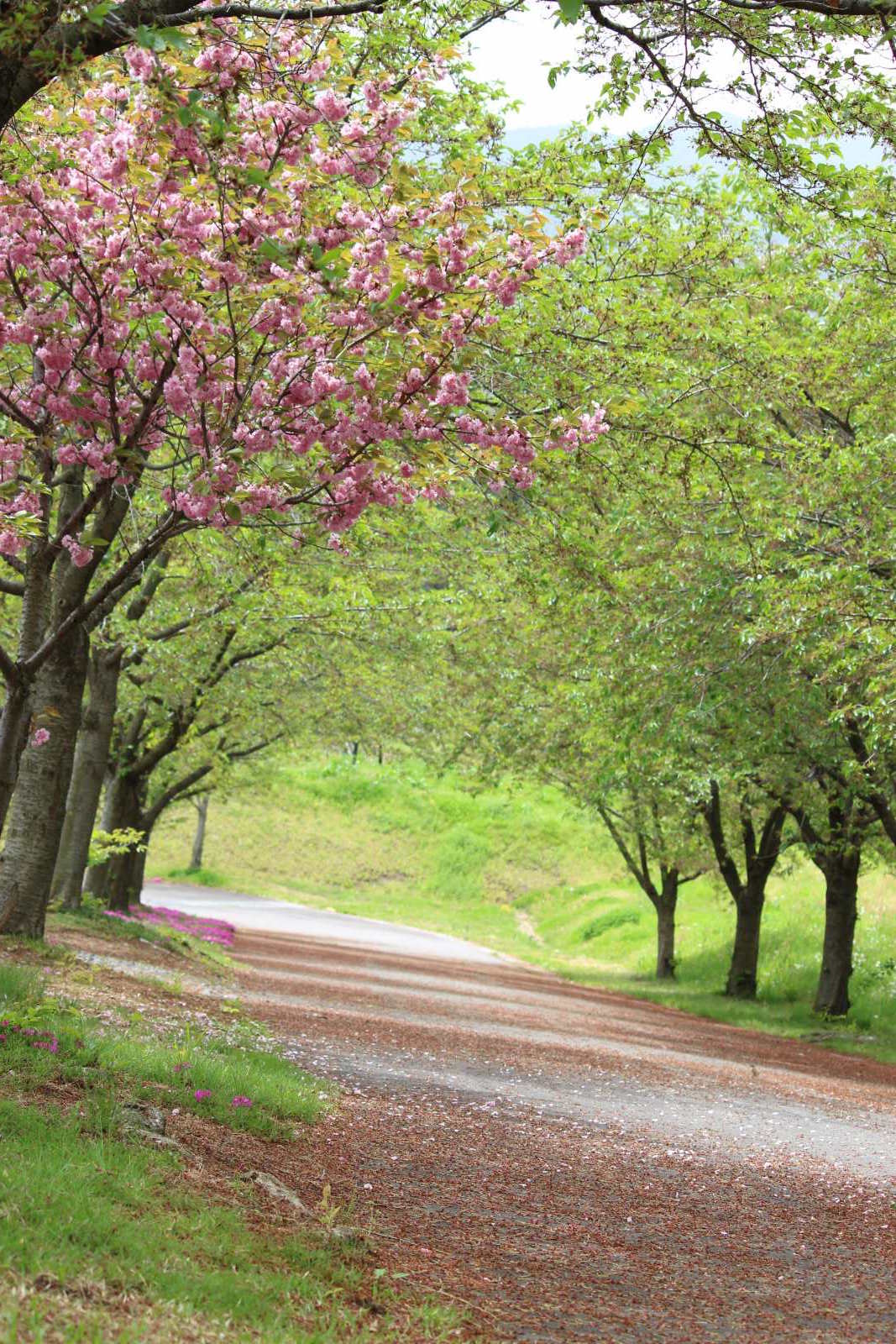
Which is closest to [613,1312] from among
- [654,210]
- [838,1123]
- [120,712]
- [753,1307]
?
[753,1307]

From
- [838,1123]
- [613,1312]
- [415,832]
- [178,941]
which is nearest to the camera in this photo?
[613,1312]

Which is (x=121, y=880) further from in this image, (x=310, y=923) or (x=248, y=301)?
(x=248, y=301)

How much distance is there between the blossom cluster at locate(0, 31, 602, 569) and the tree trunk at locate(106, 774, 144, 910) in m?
17.7

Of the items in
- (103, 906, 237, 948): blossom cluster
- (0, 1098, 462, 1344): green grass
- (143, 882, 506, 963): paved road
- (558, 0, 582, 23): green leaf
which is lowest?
(143, 882, 506, 963): paved road

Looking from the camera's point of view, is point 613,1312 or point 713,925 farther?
point 713,925

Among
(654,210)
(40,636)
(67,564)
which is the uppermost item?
(654,210)

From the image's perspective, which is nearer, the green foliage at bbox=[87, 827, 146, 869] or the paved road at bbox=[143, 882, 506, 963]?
the green foliage at bbox=[87, 827, 146, 869]

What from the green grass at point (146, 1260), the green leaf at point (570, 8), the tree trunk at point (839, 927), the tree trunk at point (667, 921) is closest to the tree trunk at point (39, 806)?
the green grass at point (146, 1260)

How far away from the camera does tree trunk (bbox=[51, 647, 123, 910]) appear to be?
762 inches

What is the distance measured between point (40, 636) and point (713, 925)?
3362 centimetres

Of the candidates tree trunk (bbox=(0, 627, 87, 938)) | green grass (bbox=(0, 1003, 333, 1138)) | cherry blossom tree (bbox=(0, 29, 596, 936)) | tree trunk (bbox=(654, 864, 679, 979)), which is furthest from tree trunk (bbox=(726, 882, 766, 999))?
cherry blossom tree (bbox=(0, 29, 596, 936))

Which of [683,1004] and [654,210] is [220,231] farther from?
[683,1004]

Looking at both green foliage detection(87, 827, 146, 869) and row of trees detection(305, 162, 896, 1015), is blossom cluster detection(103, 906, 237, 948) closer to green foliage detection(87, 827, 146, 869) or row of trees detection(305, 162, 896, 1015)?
green foliage detection(87, 827, 146, 869)

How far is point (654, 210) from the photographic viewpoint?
13.0m
